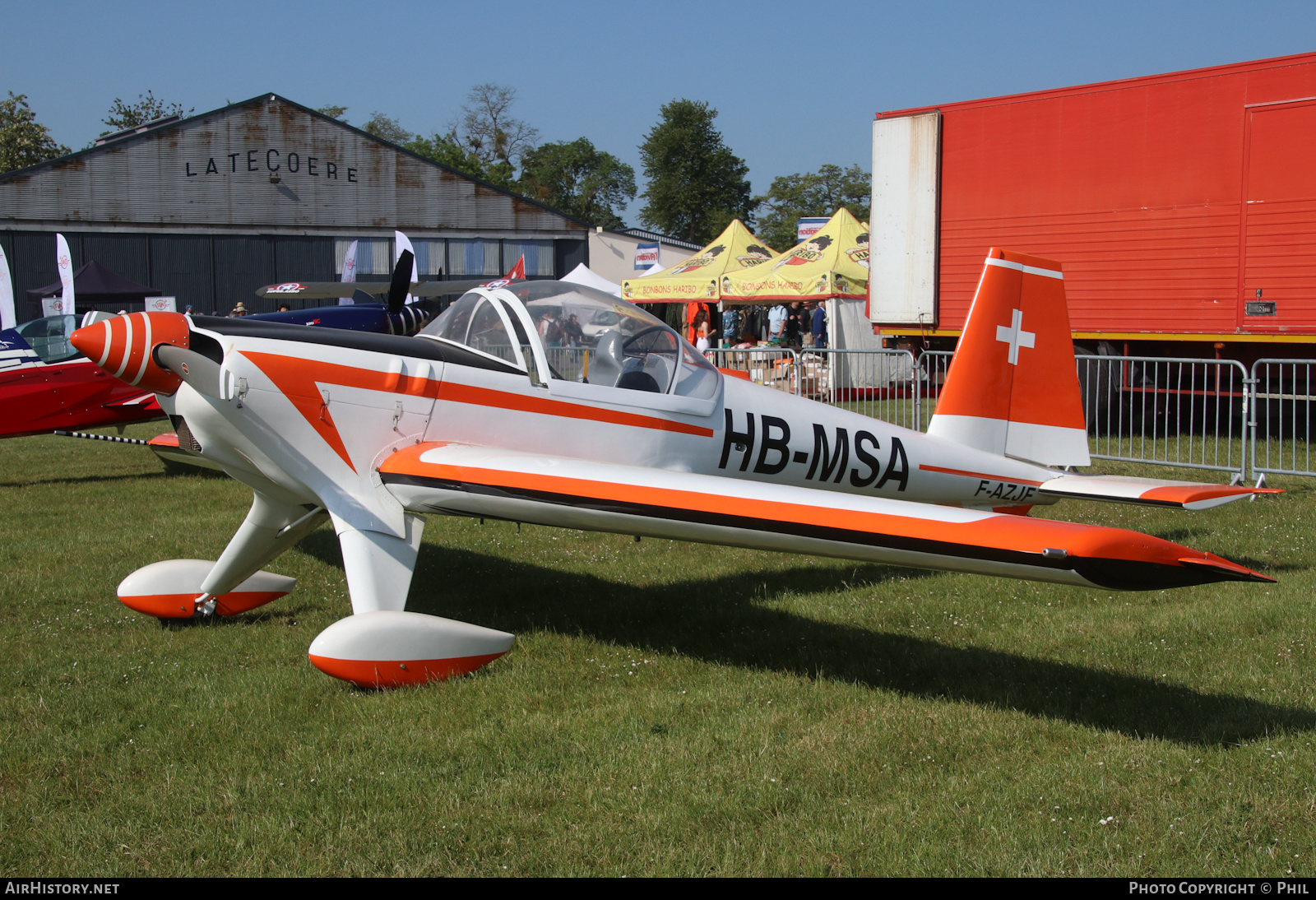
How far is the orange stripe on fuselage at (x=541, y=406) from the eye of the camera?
5371mm

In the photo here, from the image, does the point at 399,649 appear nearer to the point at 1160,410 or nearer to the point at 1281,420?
the point at 1281,420

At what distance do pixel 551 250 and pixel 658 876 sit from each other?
3895cm

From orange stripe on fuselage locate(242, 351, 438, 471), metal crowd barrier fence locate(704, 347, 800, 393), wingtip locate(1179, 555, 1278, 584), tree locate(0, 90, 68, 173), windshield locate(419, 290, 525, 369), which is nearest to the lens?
wingtip locate(1179, 555, 1278, 584)

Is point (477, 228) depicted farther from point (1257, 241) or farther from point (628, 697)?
point (628, 697)

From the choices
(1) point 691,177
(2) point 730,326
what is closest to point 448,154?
(1) point 691,177

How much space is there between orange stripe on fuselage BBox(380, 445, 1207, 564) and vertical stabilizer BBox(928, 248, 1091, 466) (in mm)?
2878

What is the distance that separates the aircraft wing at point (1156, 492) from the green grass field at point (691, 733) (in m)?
0.71

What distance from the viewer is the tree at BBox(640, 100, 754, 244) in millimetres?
92312

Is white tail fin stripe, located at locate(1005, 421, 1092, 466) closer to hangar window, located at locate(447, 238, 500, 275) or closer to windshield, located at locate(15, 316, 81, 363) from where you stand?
windshield, located at locate(15, 316, 81, 363)

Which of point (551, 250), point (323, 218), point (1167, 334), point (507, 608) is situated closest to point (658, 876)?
point (507, 608)

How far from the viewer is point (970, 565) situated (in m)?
3.63

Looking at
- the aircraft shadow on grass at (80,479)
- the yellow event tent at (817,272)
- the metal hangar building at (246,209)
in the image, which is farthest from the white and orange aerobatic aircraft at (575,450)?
the metal hangar building at (246,209)

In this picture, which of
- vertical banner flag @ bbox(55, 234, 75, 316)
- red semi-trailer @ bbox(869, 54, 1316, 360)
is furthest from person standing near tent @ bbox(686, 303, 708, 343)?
vertical banner flag @ bbox(55, 234, 75, 316)

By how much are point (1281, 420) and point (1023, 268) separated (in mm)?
5484
